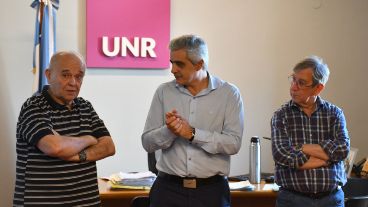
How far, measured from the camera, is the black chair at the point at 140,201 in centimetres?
301

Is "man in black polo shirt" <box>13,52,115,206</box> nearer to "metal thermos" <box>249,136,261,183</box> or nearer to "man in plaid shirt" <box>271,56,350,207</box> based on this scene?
"man in plaid shirt" <box>271,56,350,207</box>

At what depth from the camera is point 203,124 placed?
239cm

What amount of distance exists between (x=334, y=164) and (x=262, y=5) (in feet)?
6.88

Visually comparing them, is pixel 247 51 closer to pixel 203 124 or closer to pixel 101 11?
pixel 101 11

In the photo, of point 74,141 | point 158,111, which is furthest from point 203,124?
point 74,141

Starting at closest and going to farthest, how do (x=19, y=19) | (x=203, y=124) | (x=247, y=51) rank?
(x=203, y=124), (x=19, y=19), (x=247, y=51)

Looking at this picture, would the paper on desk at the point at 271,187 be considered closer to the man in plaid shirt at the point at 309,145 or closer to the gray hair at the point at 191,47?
the man in plaid shirt at the point at 309,145

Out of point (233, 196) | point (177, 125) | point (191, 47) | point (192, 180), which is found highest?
point (191, 47)

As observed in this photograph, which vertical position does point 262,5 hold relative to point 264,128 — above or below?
above

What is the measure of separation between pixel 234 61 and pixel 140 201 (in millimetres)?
1659

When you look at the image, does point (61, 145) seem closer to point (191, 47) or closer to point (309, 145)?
point (191, 47)

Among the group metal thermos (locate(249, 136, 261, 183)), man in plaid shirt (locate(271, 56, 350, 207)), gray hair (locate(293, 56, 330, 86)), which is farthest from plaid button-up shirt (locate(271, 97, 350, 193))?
metal thermos (locate(249, 136, 261, 183))

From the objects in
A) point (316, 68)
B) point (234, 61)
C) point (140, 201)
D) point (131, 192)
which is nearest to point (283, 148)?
point (316, 68)

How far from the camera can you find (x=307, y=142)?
8.07 ft
